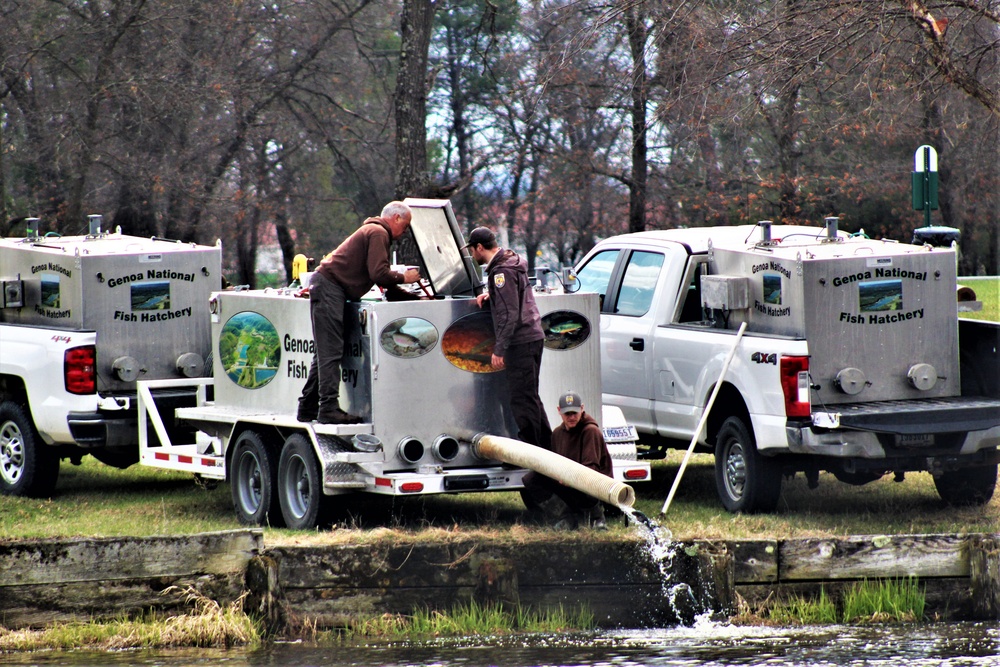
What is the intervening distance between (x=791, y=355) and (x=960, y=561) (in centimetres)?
184

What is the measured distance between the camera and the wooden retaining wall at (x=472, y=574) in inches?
321

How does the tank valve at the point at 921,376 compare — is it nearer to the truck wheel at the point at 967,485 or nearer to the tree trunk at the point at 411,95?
the truck wheel at the point at 967,485

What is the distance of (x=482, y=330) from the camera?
938 cm

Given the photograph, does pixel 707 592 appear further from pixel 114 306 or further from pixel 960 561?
pixel 114 306

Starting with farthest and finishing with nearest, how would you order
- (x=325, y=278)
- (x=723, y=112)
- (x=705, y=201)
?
(x=705, y=201) → (x=723, y=112) → (x=325, y=278)

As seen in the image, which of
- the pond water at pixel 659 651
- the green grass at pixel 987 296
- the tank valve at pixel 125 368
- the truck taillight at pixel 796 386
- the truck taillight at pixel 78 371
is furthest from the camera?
the green grass at pixel 987 296

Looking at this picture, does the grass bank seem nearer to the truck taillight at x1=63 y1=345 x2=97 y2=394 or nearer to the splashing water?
the splashing water

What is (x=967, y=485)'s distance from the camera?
34.8 feet

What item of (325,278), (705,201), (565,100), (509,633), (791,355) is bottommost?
(509,633)

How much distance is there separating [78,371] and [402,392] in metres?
3.51

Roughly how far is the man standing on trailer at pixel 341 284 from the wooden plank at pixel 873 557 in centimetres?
293

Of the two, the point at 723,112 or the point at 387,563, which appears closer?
the point at 387,563

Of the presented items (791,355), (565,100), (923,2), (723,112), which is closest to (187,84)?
(565,100)

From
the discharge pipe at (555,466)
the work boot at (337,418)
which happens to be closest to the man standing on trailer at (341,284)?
the work boot at (337,418)
